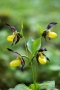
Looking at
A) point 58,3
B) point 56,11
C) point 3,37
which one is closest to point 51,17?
point 56,11

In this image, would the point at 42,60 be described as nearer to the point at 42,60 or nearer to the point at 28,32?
the point at 42,60

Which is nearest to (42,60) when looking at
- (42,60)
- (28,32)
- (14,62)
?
(42,60)

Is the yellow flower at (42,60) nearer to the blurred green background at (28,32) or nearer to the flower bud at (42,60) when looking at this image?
the flower bud at (42,60)

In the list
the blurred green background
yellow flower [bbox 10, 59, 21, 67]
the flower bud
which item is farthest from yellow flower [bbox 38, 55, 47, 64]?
the blurred green background

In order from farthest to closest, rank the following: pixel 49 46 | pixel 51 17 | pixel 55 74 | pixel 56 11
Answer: pixel 56 11 → pixel 51 17 → pixel 49 46 → pixel 55 74

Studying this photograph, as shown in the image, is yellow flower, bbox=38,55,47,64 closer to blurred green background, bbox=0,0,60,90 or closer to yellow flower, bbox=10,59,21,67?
yellow flower, bbox=10,59,21,67

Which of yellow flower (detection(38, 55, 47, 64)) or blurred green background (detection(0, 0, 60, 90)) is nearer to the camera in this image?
yellow flower (detection(38, 55, 47, 64))

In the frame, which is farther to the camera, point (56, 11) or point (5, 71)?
point (56, 11)

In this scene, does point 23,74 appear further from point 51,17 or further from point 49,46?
point 51,17
